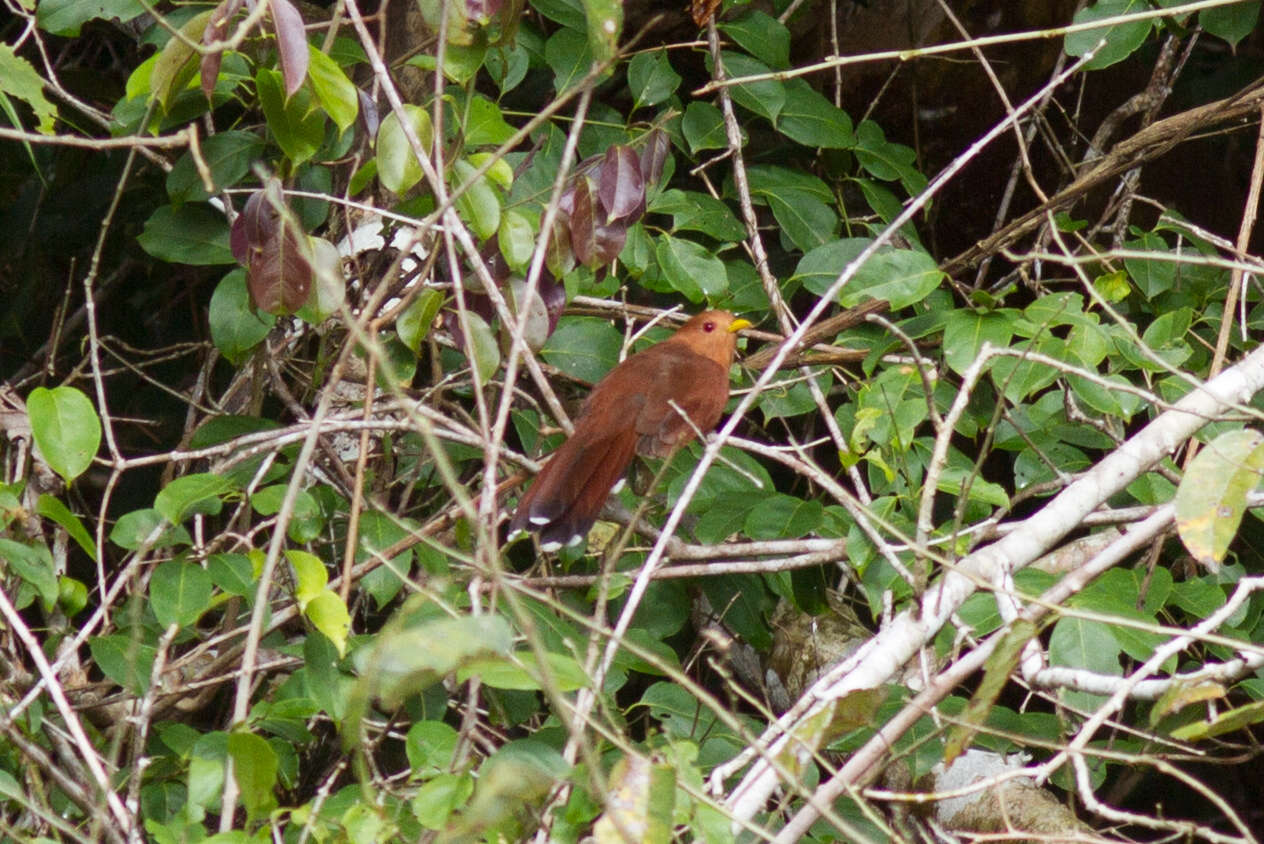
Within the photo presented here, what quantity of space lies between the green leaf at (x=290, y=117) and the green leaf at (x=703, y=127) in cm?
103

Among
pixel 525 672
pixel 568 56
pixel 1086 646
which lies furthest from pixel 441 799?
pixel 568 56

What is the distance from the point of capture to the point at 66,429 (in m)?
2.32

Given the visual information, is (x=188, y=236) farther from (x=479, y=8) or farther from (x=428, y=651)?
(x=428, y=651)

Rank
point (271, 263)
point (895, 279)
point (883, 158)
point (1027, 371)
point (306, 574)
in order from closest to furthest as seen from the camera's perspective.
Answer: point (306, 574) < point (271, 263) < point (1027, 371) < point (895, 279) < point (883, 158)

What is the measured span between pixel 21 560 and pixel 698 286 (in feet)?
4.84

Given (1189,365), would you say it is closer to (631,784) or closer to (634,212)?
(634,212)

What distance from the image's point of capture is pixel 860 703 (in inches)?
69.9

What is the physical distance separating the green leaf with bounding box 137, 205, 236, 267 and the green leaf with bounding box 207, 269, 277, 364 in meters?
0.13

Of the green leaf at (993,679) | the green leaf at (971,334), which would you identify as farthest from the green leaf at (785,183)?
the green leaf at (993,679)

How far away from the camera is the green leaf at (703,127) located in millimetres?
3262

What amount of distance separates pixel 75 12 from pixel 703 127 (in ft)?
4.45

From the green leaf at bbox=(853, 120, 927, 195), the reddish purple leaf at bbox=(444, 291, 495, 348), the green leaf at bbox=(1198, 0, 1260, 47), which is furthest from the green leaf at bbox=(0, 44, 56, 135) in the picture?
the green leaf at bbox=(1198, 0, 1260, 47)

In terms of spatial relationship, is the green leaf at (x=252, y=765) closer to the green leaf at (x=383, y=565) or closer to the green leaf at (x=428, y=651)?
the green leaf at (x=428, y=651)

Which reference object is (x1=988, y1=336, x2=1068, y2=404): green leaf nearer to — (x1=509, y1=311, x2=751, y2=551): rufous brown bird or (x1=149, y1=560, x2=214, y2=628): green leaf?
(x1=509, y1=311, x2=751, y2=551): rufous brown bird
